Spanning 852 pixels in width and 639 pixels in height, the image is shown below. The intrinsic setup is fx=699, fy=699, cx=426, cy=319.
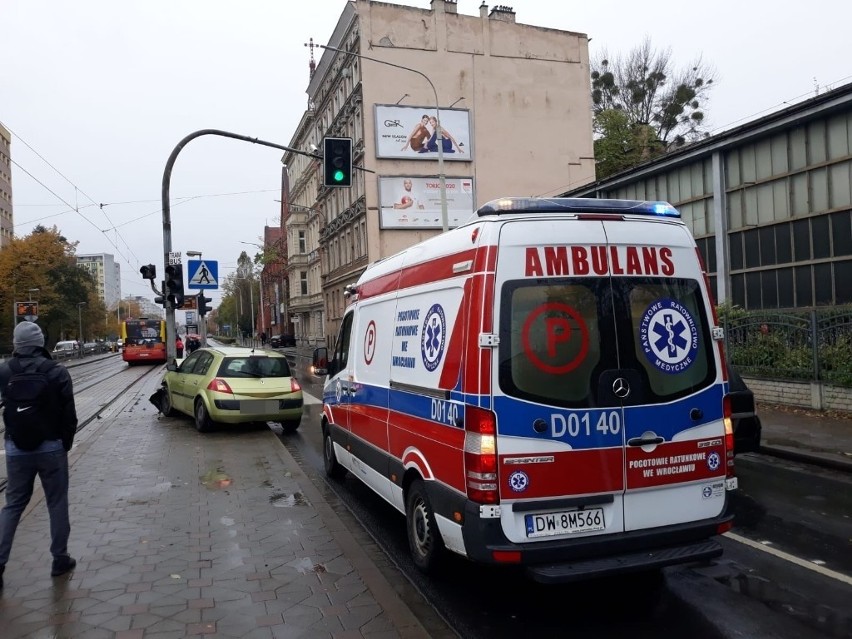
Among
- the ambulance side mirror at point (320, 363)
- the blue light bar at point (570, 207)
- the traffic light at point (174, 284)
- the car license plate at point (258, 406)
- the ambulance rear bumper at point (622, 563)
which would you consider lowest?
the ambulance rear bumper at point (622, 563)

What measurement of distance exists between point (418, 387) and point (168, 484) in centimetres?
418

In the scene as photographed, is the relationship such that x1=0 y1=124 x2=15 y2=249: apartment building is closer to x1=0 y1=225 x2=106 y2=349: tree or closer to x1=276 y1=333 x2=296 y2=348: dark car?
x1=0 y1=225 x2=106 y2=349: tree

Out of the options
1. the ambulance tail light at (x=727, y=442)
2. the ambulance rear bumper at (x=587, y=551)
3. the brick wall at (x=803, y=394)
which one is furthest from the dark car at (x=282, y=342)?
the ambulance rear bumper at (x=587, y=551)

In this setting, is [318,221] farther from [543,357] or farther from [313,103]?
[543,357]

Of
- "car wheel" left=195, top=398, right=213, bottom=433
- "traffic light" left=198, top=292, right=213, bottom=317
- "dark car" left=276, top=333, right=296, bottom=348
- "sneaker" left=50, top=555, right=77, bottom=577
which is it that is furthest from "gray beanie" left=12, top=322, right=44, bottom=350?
"dark car" left=276, top=333, right=296, bottom=348

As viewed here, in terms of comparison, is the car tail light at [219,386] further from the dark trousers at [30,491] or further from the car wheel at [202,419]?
the dark trousers at [30,491]

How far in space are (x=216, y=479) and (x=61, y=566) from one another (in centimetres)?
312

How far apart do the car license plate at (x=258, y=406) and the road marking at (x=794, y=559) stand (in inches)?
304

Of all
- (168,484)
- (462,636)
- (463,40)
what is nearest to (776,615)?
(462,636)

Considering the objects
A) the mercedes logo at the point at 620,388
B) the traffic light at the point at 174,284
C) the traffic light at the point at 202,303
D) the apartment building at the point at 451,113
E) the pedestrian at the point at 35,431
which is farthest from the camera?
the apartment building at the point at 451,113

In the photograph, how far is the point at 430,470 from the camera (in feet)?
15.7

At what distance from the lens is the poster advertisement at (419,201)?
37688 mm

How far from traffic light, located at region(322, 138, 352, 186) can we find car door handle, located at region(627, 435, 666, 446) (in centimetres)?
1105

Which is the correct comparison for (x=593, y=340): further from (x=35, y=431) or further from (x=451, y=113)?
(x=451, y=113)
